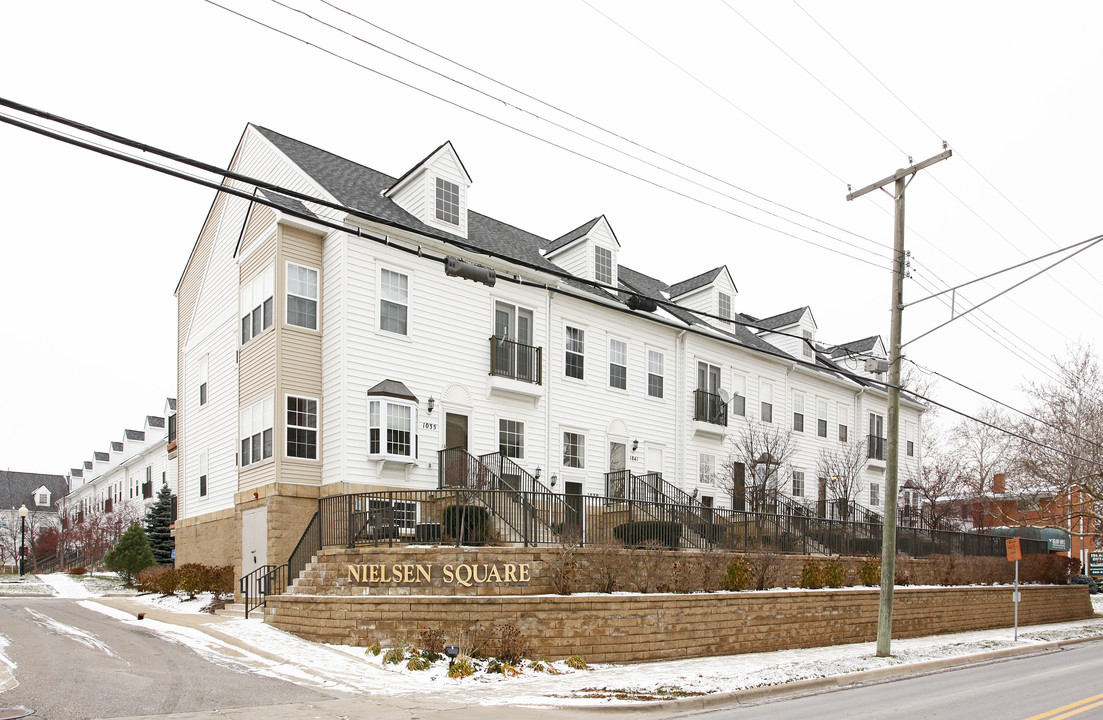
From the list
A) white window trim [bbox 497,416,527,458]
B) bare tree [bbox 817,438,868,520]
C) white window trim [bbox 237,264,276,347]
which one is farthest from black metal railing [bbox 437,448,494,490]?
bare tree [bbox 817,438,868,520]

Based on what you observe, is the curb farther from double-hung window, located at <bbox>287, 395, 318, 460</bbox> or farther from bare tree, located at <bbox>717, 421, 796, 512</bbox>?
double-hung window, located at <bbox>287, 395, 318, 460</bbox>

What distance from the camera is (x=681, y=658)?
16938 mm

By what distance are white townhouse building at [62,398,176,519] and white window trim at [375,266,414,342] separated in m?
21.9

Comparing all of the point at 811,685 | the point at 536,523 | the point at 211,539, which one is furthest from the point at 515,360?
the point at 811,685

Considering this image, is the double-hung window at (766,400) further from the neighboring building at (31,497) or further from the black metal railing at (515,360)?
the neighboring building at (31,497)

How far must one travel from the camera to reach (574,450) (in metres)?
26.2

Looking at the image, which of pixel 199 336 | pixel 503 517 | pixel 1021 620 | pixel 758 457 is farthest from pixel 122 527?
pixel 1021 620

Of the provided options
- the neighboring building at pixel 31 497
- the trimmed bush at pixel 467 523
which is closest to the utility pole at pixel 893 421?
the trimmed bush at pixel 467 523

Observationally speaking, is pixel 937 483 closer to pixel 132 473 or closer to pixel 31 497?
pixel 132 473

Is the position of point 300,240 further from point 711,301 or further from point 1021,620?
point 1021,620

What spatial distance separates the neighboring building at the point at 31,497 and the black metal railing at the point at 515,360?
58326 millimetres

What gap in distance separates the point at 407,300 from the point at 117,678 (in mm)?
11865

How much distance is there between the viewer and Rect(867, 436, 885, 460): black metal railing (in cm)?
3844

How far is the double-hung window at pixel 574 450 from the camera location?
25.9 meters
